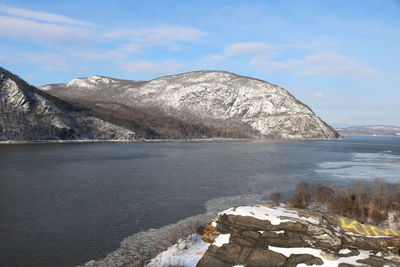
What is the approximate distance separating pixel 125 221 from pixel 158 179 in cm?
2212

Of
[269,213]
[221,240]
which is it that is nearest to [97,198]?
[221,240]

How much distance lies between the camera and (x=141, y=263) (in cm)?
1945

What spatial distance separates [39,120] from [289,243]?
165 m

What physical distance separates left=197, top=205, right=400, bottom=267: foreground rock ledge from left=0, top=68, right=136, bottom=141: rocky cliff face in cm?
14357

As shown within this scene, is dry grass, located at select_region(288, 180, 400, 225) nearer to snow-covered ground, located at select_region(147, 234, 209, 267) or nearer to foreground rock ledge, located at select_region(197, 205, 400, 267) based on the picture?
foreground rock ledge, located at select_region(197, 205, 400, 267)

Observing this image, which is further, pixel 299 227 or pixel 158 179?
pixel 158 179

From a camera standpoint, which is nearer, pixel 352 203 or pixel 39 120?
pixel 352 203

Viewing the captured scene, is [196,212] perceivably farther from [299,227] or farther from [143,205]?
[299,227]

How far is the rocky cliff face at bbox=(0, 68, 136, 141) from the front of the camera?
145500 millimetres

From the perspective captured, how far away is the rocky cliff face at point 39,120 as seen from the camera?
145500 mm

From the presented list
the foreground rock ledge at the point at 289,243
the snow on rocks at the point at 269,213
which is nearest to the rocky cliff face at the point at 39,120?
the snow on rocks at the point at 269,213

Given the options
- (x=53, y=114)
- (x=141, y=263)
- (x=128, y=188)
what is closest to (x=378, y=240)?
(x=141, y=263)

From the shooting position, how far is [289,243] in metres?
16.5

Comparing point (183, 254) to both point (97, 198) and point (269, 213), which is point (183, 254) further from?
point (97, 198)
